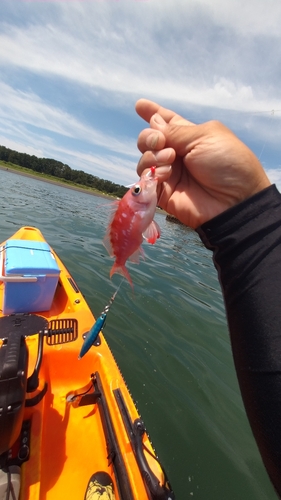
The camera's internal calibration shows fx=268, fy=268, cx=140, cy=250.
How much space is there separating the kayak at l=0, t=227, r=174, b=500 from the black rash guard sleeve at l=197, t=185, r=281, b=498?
137 centimetres

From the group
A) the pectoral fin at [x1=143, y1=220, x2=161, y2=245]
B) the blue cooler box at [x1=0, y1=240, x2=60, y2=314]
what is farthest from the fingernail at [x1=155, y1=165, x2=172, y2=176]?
the blue cooler box at [x1=0, y1=240, x2=60, y2=314]

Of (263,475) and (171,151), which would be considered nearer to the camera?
(171,151)

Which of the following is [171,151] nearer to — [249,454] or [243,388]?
[243,388]

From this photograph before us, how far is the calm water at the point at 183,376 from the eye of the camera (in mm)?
3918

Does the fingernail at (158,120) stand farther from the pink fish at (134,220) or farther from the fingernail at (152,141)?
the pink fish at (134,220)

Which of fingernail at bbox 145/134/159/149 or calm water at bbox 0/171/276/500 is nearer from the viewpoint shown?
fingernail at bbox 145/134/159/149

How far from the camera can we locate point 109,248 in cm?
226

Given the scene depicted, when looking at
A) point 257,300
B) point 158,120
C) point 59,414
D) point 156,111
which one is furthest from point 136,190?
point 59,414

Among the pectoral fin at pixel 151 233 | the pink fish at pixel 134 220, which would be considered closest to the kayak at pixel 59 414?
the pink fish at pixel 134 220

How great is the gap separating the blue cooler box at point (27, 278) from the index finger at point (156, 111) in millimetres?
2922

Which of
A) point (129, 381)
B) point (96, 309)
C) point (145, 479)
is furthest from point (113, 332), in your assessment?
point (145, 479)

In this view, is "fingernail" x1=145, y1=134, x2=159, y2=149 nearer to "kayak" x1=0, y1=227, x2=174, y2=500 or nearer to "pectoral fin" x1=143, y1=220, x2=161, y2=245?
"pectoral fin" x1=143, y1=220, x2=161, y2=245

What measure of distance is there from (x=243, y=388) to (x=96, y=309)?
5.62m

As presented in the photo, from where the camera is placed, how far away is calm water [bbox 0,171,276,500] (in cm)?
392
